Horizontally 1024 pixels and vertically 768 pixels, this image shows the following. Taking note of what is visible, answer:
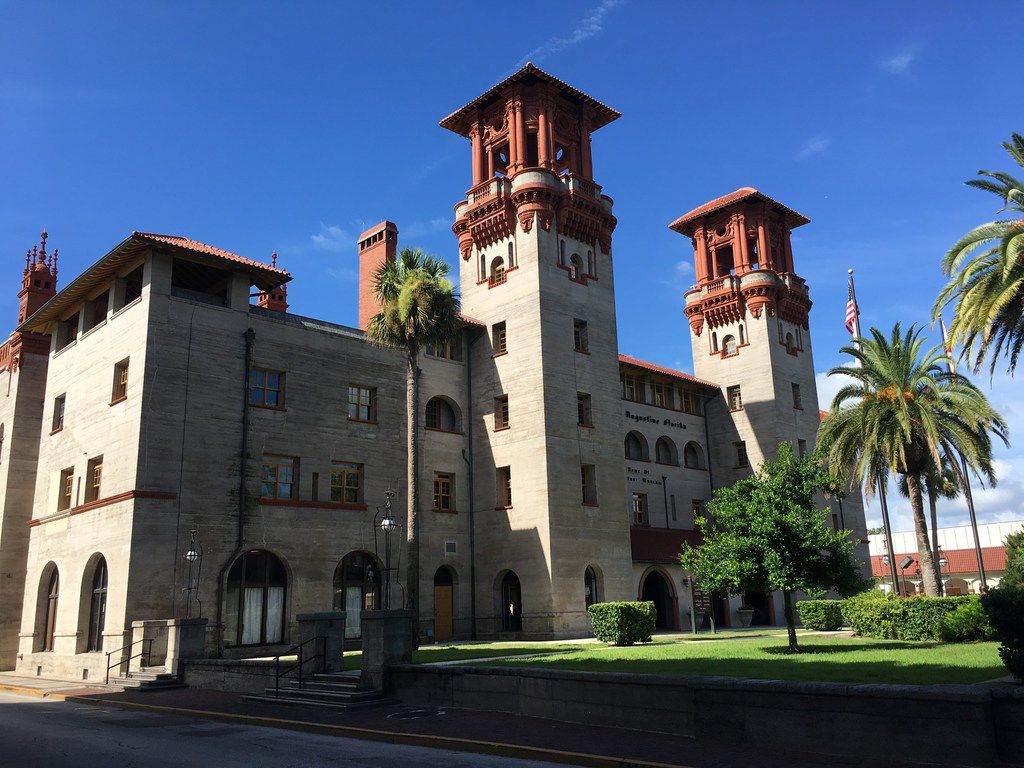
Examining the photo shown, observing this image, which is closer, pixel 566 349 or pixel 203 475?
pixel 203 475

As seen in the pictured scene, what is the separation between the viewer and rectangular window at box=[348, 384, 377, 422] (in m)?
36.5

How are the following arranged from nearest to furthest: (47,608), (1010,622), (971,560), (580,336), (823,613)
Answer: (1010,622) → (823,613) → (47,608) → (580,336) → (971,560)

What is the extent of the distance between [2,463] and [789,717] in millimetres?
40102

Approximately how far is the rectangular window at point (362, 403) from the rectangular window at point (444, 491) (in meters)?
4.21

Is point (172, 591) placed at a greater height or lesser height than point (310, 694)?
greater

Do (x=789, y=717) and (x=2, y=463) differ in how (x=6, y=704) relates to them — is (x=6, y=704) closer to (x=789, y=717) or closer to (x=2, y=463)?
(x=2, y=463)

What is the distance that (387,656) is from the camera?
19797mm

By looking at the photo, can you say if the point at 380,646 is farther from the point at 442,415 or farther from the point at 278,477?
the point at 442,415

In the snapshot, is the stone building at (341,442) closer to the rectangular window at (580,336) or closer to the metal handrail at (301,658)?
the rectangular window at (580,336)

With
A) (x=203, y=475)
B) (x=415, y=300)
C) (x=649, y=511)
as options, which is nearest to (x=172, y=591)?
(x=203, y=475)

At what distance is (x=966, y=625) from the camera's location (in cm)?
2412

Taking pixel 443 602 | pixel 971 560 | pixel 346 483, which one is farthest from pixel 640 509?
pixel 971 560

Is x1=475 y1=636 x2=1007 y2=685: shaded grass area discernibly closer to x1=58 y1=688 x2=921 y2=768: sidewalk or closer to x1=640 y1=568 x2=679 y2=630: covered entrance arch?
x1=58 y1=688 x2=921 y2=768: sidewalk

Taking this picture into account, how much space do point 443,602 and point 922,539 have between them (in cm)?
2031
